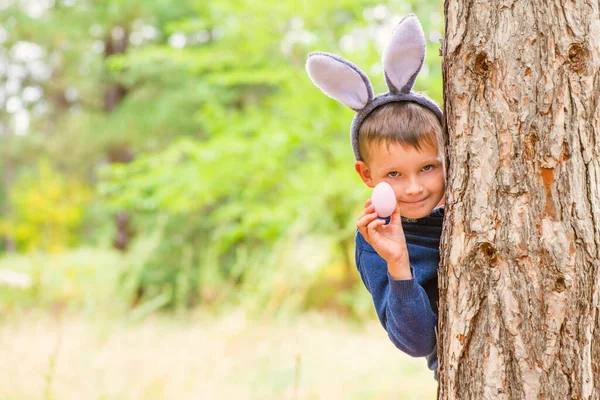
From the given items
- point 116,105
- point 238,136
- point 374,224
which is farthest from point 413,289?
point 116,105

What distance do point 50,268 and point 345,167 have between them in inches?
146

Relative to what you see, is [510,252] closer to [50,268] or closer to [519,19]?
[519,19]

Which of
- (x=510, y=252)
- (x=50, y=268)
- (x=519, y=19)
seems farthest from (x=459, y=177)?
(x=50, y=268)

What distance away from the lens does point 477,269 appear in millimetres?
1365

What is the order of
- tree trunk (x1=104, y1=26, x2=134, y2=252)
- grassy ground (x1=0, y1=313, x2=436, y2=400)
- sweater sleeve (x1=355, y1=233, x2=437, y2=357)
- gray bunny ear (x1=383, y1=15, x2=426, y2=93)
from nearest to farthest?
1. sweater sleeve (x1=355, y1=233, x2=437, y2=357)
2. gray bunny ear (x1=383, y1=15, x2=426, y2=93)
3. grassy ground (x1=0, y1=313, x2=436, y2=400)
4. tree trunk (x1=104, y1=26, x2=134, y2=252)

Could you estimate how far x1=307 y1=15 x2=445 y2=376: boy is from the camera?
4.98 feet

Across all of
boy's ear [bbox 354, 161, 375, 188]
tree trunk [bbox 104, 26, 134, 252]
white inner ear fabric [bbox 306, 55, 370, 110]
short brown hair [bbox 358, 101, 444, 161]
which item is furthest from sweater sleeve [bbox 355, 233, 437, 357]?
tree trunk [bbox 104, 26, 134, 252]

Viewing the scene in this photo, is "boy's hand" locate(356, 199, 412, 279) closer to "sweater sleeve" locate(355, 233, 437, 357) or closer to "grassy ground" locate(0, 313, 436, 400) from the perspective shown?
"sweater sleeve" locate(355, 233, 437, 357)

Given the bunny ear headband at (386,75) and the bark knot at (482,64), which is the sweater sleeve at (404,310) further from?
the bark knot at (482,64)

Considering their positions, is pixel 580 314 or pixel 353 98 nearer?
pixel 580 314

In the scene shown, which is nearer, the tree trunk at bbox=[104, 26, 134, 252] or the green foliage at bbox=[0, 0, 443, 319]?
the green foliage at bbox=[0, 0, 443, 319]

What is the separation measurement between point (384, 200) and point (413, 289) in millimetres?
236

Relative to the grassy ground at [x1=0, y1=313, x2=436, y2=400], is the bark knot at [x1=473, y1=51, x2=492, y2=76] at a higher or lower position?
higher

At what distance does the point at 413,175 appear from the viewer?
1.60 m
